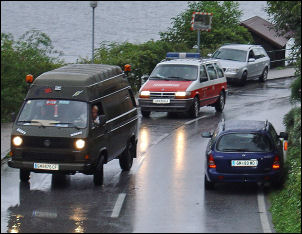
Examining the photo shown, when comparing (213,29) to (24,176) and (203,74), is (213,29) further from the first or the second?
(24,176)

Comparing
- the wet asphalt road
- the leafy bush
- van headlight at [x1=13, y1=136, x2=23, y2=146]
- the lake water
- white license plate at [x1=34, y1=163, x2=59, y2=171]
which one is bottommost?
the lake water

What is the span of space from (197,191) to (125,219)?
9.85 ft

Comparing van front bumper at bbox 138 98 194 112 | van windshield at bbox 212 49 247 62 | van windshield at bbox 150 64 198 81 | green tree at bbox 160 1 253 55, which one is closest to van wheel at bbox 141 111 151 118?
van front bumper at bbox 138 98 194 112

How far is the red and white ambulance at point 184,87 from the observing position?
93.1 feet

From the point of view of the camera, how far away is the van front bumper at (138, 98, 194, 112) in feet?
93.0

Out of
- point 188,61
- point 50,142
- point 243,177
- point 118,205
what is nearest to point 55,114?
point 50,142

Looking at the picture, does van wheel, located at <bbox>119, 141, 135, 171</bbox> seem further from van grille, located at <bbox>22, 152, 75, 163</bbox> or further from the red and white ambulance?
the red and white ambulance

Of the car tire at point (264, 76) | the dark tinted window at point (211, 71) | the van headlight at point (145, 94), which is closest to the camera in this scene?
the van headlight at point (145, 94)

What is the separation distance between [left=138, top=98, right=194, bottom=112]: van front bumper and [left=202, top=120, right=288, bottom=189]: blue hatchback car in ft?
33.0

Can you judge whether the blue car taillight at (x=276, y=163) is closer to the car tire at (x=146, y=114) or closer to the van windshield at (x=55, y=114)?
the van windshield at (x=55, y=114)

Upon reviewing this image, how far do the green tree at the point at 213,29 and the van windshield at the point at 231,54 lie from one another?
101 inches

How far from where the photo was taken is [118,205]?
16984mm

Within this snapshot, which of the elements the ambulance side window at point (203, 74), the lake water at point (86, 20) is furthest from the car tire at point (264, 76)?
the lake water at point (86, 20)

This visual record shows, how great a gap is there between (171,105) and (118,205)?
461 inches
